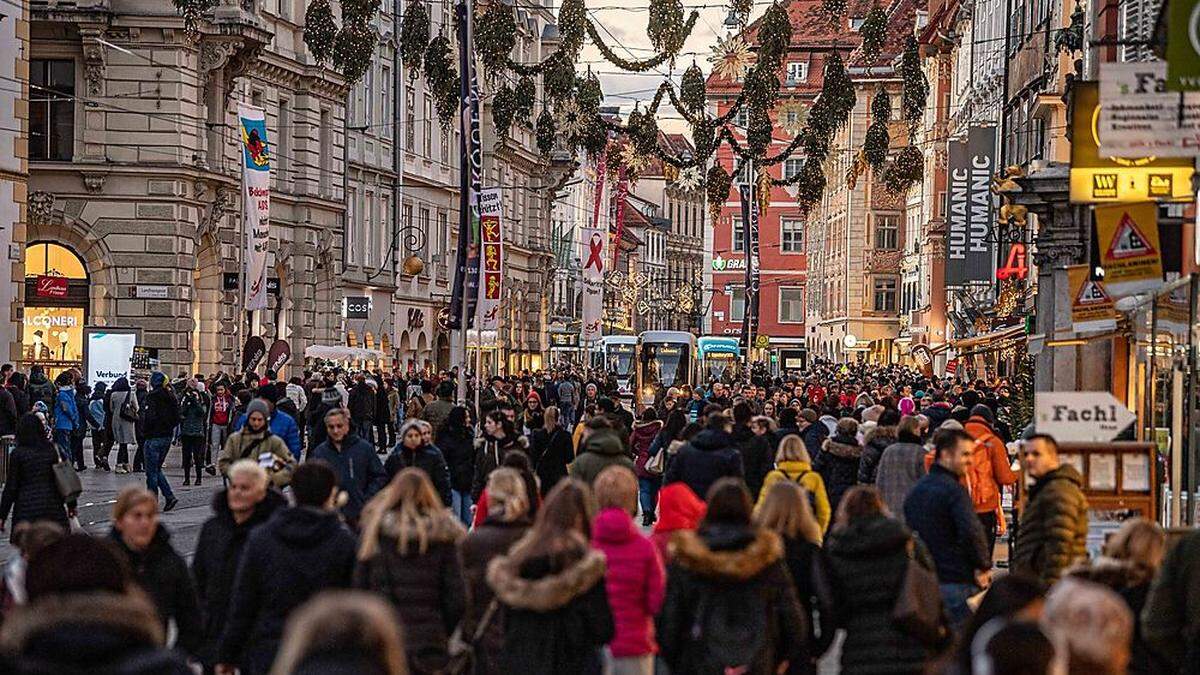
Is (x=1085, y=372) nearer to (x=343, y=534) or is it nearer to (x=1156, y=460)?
(x=1156, y=460)

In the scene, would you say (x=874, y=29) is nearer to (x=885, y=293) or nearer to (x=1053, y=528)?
(x=1053, y=528)

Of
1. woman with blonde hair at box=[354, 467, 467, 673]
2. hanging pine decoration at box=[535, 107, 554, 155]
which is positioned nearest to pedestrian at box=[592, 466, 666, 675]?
woman with blonde hair at box=[354, 467, 467, 673]

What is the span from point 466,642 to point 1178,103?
6736mm

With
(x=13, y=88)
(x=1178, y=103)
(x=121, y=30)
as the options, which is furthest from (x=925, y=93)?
(x=121, y=30)

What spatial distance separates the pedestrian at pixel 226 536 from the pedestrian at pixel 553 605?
188 cm

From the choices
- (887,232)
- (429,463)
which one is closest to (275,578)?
(429,463)

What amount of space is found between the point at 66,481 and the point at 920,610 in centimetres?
852

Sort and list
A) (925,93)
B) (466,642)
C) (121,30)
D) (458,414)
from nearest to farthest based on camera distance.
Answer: (466,642)
(458,414)
(925,93)
(121,30)

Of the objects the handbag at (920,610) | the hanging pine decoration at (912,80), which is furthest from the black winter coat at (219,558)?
the hanging pine decoration at (912,80)

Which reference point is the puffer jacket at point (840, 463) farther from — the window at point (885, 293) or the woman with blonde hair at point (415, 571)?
the window at point (885, 293)

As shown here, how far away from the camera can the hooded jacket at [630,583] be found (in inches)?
437

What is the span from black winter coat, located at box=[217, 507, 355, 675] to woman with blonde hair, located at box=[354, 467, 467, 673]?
0.16m

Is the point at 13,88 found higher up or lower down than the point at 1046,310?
higher up

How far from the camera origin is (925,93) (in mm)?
27234
